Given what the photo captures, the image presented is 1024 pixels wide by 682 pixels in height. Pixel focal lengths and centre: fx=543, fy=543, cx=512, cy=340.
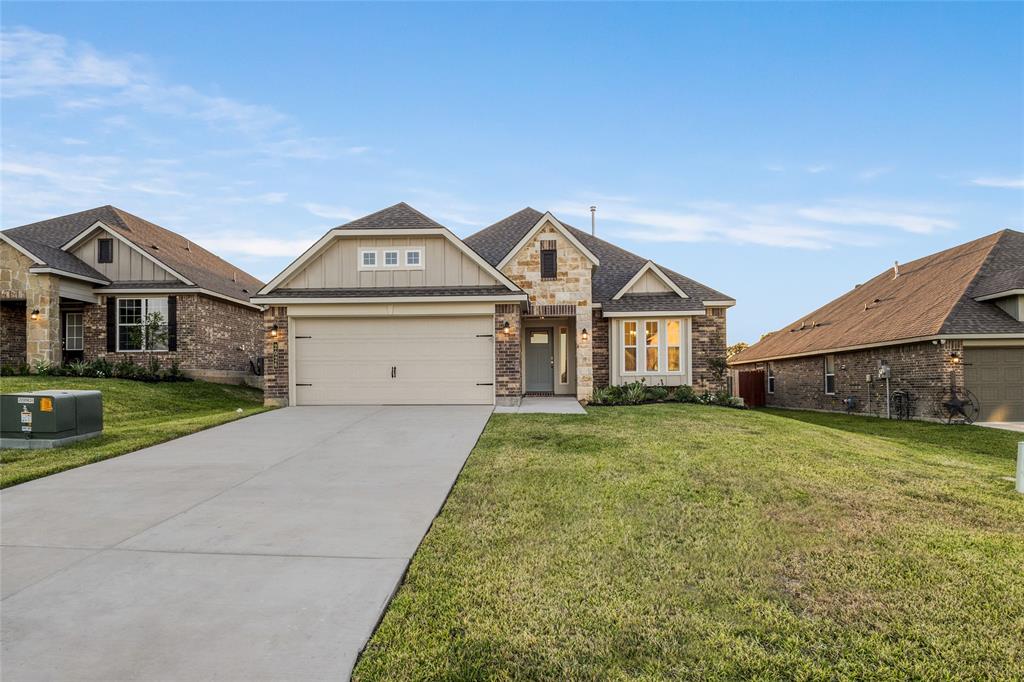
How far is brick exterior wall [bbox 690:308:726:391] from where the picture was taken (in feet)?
53.8

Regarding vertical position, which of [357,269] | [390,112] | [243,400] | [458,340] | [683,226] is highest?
[390,112]

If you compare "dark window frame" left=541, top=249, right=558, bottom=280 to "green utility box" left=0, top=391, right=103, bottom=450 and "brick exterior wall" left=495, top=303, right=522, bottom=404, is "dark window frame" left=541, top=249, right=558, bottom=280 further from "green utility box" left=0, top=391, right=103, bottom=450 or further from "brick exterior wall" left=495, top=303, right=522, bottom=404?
"green utility box" left=0, top=391, right=103, bottom=450

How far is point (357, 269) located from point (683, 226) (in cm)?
1686

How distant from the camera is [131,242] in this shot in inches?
743

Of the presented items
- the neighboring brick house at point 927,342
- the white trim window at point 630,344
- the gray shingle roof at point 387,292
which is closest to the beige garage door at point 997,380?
the neighboring brick house at point 927,342

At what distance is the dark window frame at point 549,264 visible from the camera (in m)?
15.9

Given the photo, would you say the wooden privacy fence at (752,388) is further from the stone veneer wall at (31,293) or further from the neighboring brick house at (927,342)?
the stone veneer wall at (31,293)

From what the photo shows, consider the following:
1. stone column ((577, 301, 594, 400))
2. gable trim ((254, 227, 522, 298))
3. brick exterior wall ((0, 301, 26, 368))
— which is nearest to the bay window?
stone column ((577, 301, 594, 400))

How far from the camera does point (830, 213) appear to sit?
2470 centimetres

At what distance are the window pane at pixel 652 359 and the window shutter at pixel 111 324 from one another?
1780 centimetres

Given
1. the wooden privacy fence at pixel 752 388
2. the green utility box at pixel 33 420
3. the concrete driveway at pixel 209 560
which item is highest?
the green utility box at pixel 33 420

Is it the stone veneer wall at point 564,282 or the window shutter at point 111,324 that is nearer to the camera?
the stone veneer wall at point 564,282

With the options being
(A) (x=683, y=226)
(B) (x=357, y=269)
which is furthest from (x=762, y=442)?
(A) (x=683, y=226)

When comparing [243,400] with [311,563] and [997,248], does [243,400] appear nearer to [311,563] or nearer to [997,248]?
[311,563]
